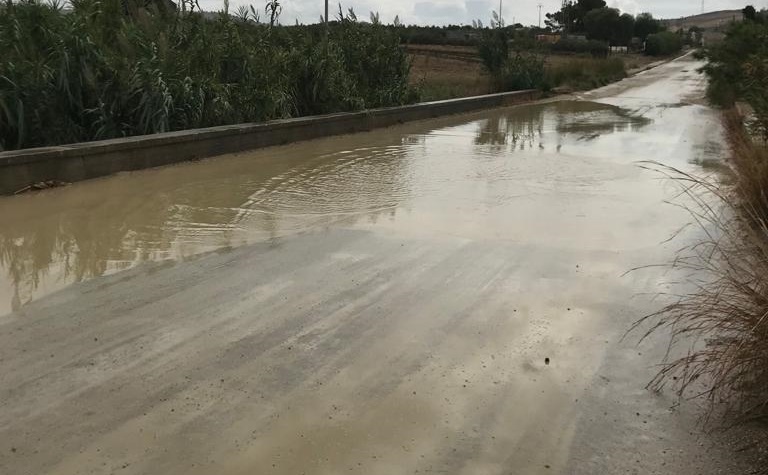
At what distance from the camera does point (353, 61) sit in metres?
17.2

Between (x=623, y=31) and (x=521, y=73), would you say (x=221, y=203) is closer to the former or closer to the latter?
(x=521, y=73)

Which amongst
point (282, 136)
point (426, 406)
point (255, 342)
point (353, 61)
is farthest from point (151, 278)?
point (353, 61)

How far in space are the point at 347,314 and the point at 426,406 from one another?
1.33 metres

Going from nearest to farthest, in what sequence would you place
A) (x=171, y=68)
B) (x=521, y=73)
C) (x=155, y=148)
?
(x=155, y=148) → (x=171, y=68) → (x=521, y=73)

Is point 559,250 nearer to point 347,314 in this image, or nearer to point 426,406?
point 347,314

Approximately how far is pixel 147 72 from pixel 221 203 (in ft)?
12.2

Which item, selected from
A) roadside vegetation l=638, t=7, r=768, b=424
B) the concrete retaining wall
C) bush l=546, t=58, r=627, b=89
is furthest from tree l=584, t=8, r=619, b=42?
roadside vegetation l=638, t=7, r=768, b=424

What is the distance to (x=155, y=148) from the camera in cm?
1011

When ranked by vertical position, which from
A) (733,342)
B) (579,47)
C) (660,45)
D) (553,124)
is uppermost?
(660,45)

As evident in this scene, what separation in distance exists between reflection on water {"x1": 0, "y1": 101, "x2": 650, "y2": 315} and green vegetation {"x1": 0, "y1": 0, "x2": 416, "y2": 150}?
4.00ft

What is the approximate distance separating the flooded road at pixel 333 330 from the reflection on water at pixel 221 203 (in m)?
0.04

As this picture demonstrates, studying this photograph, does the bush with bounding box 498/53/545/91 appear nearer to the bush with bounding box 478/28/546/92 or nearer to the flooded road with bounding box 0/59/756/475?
the bush with bounding box 478/28/546/92

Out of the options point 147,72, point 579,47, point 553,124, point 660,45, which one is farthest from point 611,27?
point 147,72

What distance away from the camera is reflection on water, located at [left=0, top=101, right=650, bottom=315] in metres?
6.00
